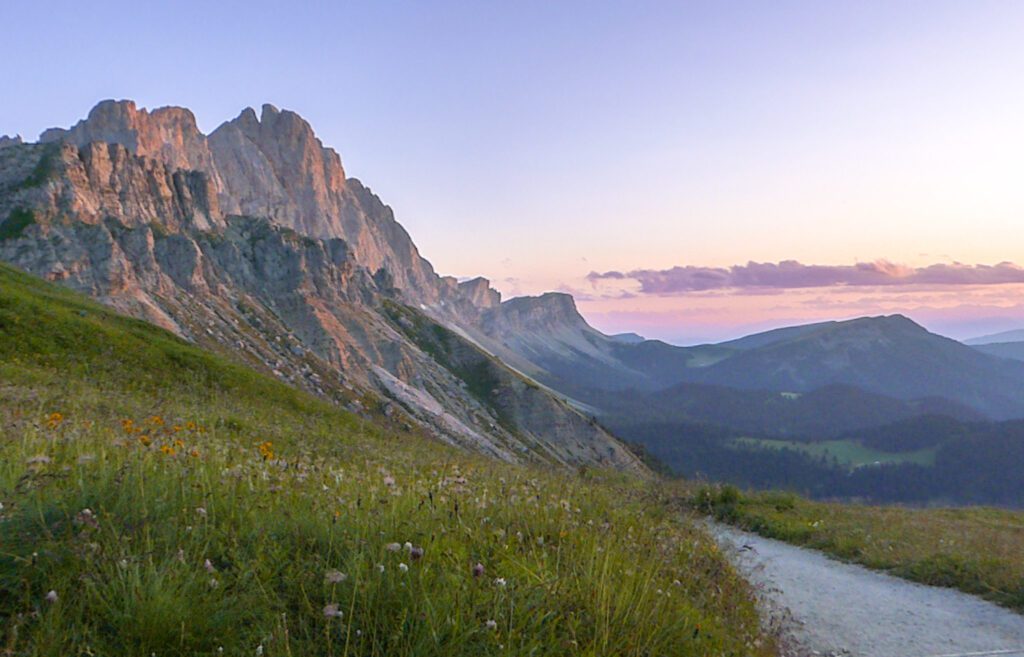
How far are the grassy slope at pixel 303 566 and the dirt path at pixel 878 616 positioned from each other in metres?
Result: 1.76

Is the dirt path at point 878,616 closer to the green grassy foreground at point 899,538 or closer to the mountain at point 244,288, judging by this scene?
the green grassy foreground at point 899,538

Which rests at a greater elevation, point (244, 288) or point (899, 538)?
point (244, 288)

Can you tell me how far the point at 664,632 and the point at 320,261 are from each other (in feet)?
491

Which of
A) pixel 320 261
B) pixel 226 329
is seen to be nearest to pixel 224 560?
pixel 226 329

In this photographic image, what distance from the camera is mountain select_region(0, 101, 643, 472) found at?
276 feet

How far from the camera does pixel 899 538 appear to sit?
16.6 m

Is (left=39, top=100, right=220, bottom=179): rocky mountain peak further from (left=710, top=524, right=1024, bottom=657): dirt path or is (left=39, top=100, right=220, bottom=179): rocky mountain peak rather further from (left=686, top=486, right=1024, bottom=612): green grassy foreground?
(left=710, top=524, right=1024, bottom=657): dirt path

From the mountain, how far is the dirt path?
76.5m

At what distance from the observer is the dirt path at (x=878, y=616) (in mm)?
8484

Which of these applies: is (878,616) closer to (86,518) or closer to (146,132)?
(86,518)

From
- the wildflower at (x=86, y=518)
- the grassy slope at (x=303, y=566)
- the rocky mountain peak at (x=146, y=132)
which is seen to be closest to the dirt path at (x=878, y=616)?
the grassy slope at (x=303, y=566)

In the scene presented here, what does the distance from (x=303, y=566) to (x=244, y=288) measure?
12903 cm


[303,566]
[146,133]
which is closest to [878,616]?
[303,566]

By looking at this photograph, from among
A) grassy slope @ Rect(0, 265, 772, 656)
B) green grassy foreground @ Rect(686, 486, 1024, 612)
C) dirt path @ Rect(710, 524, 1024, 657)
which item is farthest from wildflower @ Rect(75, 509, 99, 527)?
green grassy foreground @ Rect(686, 486, 1024, 612)
